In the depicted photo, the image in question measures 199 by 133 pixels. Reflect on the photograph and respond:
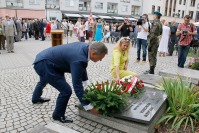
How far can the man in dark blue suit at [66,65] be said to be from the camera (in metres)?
3.20

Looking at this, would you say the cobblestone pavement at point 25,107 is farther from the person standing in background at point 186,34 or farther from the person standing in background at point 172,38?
the person standing in background at point 172,38

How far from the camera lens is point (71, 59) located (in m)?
3.29

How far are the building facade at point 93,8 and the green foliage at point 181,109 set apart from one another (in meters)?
34.9

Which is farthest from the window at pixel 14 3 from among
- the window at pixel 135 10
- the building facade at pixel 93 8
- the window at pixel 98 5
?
the window at pixel 135 10

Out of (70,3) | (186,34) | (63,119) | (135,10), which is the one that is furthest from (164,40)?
(135,10)

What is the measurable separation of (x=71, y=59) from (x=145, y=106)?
1.62m

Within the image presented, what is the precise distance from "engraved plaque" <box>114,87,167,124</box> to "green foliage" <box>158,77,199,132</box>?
19 centimetres

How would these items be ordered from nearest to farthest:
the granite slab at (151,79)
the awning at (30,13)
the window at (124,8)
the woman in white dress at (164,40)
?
the granite slab at (151,79), the woman in white dress at (164,40), the awning at (30,13), the window at (124,8)

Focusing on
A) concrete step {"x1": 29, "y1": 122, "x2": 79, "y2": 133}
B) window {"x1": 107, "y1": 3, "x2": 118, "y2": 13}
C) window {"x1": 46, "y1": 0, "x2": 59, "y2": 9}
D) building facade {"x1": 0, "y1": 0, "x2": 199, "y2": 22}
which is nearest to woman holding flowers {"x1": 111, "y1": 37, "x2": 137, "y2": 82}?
concrete step {"x1": 29, "y1": 122, "x2": 79, "y2": 133}

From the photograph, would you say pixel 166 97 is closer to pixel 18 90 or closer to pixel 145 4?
pixel 18 90

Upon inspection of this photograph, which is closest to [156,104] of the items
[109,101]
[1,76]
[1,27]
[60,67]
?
[109,101]

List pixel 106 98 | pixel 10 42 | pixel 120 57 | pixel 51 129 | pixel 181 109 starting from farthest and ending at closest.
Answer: pixel 10 42 < pixel 120 57 < pixel 181 109 < pixel 106 98 < pixel 51 129

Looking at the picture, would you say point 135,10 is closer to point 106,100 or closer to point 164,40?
point 164,40

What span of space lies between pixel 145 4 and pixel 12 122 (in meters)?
51.3
